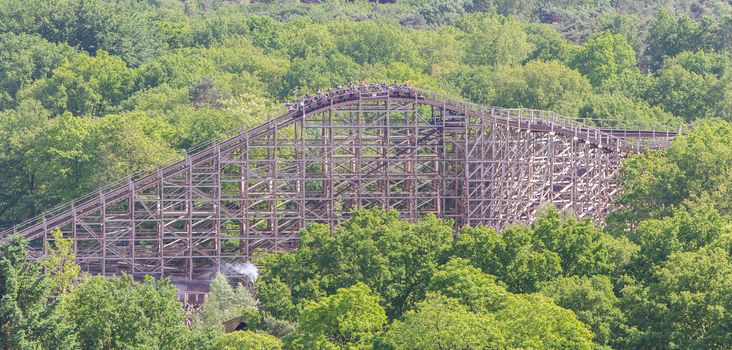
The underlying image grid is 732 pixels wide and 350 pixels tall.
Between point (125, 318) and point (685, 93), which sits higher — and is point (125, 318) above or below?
above

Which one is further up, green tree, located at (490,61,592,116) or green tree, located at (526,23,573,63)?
green tree, located at (490,61,592,116)

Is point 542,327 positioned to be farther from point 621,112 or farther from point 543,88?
point 543,88

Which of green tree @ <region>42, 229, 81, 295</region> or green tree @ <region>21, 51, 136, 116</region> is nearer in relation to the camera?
green tree @ <region>42, 229, 81, 295</region>

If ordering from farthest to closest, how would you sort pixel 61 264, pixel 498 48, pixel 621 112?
pixel 498 48 → pixel 621 112 → pixel 61 264

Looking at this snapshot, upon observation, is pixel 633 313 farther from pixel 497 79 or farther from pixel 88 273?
pixel 497 79

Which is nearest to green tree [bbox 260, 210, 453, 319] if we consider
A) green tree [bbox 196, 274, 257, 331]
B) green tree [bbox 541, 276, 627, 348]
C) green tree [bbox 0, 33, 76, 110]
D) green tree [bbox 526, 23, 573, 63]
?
green tree [bbox 196, 274, 257, 331]

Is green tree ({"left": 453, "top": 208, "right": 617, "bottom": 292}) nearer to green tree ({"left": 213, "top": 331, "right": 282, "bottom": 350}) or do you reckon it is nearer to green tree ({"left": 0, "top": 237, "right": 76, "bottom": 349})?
green tree ({"left": 213, "top": 331, "right": 282, "bottom": 350})

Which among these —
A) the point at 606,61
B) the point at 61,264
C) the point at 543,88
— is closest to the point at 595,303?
the point at 61,264
